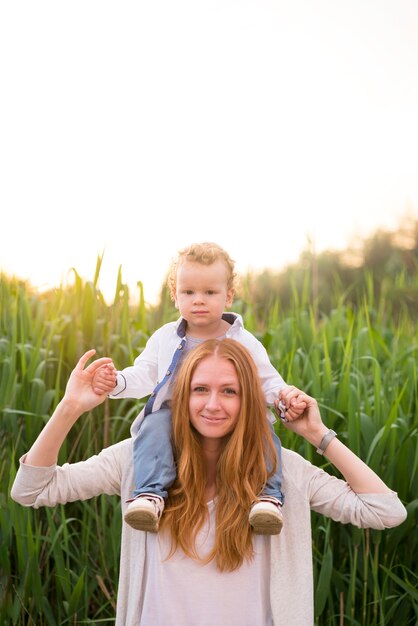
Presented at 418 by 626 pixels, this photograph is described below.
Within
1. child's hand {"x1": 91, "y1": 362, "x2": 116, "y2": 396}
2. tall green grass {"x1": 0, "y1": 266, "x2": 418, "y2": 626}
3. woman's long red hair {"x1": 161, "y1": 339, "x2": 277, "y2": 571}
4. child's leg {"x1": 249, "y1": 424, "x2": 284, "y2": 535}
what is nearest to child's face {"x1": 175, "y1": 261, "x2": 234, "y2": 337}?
woman's long red hair {"x1": 161, "y1": 339, "x2": 277, "y2": 571}

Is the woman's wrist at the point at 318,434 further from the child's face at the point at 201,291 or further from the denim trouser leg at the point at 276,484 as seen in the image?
the child's face at the point at 201,291

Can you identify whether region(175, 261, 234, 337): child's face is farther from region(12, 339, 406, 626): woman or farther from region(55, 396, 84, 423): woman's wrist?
region(55, 396, 84, 423): woman's wrist

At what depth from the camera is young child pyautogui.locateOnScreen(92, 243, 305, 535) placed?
221 cm

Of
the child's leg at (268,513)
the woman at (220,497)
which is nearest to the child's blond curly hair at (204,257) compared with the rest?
the woman at (220,497)

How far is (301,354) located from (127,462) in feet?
5.80

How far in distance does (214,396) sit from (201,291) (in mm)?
352

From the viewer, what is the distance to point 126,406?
402cm

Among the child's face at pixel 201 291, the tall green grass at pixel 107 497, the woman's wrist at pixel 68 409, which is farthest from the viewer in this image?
the tall green grass at pixel 107 497

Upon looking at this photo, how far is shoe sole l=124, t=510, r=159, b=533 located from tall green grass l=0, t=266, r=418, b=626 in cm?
116

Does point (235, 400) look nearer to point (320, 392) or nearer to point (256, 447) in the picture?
point (256, 447)

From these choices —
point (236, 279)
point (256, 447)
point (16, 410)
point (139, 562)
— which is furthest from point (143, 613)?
point (16, 410)

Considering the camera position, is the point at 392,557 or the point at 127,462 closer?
the point at 127,462

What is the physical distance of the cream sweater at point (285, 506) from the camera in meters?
2.27

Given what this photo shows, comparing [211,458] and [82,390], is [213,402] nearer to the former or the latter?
[211,458]
